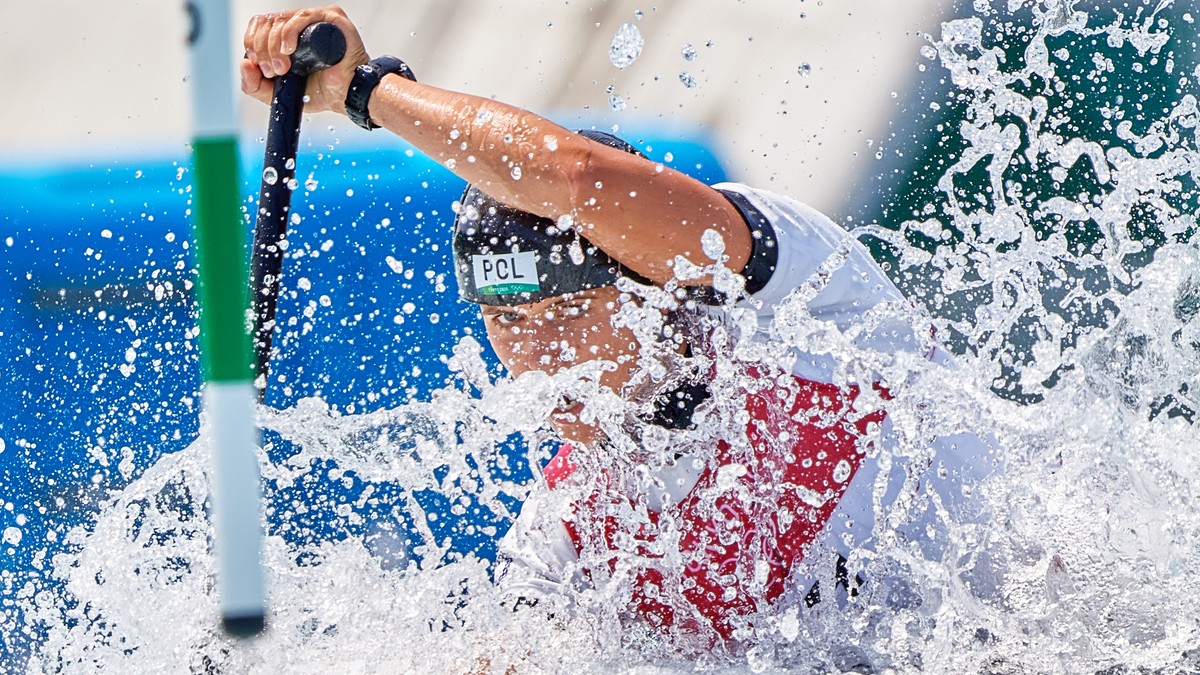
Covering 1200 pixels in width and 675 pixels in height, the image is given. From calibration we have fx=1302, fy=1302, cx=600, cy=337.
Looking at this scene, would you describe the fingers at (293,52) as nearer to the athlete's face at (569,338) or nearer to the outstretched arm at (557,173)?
the outstretched arm at (557,173)

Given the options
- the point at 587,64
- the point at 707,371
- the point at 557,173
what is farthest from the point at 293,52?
the point at 587,64

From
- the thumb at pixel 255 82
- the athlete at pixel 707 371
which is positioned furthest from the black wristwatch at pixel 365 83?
the thumb at pixel 255 82

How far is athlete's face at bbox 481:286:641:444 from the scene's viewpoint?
61.0 inches

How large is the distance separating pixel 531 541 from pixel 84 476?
3.04 ft

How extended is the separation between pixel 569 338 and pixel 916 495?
1.50 feet

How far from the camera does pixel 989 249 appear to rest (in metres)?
2.46

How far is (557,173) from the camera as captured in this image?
1.32 m

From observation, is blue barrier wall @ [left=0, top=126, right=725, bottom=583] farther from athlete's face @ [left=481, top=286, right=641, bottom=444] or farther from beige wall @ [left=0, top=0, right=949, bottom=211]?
athlete's face @ [left=481, top=286, right=641, bottom=444]

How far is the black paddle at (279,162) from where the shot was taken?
1441 millimetres

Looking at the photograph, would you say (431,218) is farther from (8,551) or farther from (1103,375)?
(1103,375)

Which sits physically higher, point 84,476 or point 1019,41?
point 1019,41

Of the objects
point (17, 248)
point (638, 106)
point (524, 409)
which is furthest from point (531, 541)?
point (638, 106)

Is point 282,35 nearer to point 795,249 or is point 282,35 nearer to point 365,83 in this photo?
point 365,83

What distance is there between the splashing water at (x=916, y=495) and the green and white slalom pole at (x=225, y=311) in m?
0.16
